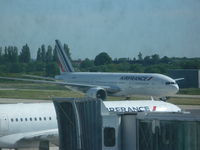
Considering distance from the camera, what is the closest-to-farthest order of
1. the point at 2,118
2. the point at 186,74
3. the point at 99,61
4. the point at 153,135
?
the point at 153,135 → the point at 2,118 → the point at 186,74 → the point at 99,61

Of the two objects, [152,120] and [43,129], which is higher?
[152,120]

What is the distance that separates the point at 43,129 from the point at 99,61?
110619mm

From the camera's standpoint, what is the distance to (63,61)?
7756 cm

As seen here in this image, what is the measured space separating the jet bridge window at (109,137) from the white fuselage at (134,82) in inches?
1851

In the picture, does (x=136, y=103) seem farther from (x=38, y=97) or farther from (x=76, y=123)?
(x=38, y=97)

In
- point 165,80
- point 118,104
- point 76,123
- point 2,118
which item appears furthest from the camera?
point 165,80

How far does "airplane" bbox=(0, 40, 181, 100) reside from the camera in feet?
202

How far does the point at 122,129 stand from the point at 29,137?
13.0 meters

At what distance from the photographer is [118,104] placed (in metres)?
30.2

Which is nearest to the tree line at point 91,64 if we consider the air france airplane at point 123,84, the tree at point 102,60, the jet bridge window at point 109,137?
the tree at point 102,60

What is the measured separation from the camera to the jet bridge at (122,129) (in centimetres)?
1359

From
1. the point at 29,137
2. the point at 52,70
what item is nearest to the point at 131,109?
the point at 29,137

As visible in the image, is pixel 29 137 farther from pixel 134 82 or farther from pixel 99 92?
pixel 134 82

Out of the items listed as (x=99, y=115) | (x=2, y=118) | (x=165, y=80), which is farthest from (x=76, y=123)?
(x=165, y=80)
